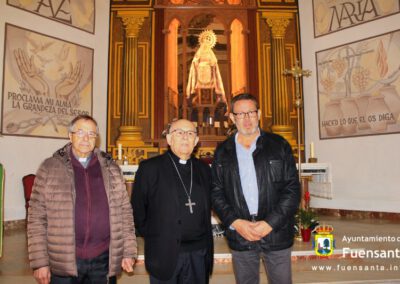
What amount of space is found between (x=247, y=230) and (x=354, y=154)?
6.35 m

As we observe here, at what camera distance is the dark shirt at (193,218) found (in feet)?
7.61

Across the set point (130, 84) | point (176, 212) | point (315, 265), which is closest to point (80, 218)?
point (176, 212)

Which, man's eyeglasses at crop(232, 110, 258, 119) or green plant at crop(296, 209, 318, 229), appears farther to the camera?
green plant at crop(296, 209, 318, 229)

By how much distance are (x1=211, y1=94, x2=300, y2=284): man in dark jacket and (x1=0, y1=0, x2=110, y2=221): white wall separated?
570 centimetres

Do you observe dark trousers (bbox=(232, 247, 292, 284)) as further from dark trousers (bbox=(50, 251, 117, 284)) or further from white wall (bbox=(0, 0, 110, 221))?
white wall (bbox=(0, 0, 110, 221))

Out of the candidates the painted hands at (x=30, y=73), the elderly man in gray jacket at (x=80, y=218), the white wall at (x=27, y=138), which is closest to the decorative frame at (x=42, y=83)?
the painted hands at (x=30, y=73)

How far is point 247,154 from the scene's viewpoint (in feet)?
8.16

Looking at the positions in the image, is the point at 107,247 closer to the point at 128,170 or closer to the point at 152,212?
the point at 152,212

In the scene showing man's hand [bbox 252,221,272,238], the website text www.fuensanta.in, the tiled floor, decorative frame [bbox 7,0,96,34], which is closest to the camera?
man's hand [bbox 252,221,272,238]

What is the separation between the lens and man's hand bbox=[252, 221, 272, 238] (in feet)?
7.45

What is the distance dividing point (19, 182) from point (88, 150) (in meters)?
5.57

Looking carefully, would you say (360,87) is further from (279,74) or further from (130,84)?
(130,84)

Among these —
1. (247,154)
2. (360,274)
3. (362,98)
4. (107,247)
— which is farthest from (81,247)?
(362,98)

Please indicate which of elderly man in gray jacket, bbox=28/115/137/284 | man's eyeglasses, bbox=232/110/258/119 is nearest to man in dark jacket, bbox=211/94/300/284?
man's eyeglasses, bbox=232/110/258/119
